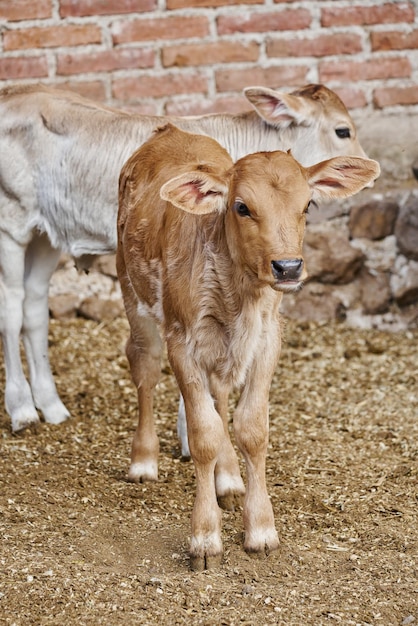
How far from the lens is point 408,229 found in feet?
22.4

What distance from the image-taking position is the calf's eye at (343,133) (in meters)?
5.54

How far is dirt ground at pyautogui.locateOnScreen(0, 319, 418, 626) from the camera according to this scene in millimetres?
3293

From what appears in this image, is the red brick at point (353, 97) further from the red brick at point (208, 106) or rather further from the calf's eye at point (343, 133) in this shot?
the calf's eye at point (343, 133)

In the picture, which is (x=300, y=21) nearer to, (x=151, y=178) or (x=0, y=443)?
(x=151, y=178)

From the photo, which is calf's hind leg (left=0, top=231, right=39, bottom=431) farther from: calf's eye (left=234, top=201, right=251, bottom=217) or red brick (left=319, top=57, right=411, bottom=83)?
red brick (left=319, top=57, right=411, bottom=83)

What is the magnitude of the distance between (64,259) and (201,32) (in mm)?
1714

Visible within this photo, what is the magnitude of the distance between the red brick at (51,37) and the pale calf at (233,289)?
3.01 m

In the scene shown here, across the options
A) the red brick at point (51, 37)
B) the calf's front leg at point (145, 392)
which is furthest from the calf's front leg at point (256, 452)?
the red brick at point (51, 37)

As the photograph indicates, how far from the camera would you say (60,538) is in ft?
12.6

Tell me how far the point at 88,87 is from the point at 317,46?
147 cm

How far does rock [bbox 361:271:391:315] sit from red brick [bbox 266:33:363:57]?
1452mm

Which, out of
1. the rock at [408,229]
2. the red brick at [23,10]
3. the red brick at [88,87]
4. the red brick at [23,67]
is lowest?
the rock at [408,229]

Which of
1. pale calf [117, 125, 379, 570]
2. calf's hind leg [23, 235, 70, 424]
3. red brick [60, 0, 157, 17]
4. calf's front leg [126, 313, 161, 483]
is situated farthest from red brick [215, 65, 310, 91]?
pale calf [117, 125, 379, 570]

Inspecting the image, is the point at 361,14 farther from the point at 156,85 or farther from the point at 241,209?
the point at 241,209
